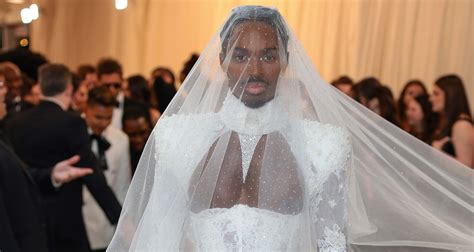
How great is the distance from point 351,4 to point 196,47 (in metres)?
2.39

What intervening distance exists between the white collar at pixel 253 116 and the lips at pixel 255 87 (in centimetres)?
7

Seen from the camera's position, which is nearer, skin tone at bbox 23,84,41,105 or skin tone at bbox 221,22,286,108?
skin tone at bbox 221,22,286,108

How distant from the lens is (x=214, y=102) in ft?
10.2

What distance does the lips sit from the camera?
9.73 ft

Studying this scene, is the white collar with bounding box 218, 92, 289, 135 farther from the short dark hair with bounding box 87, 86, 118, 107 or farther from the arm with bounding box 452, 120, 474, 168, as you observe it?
the short dark hair with bounding box 87, 86, 118, 107

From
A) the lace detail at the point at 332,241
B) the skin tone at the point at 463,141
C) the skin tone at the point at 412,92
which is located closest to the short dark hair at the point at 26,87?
the skin tone at the point at 412,92

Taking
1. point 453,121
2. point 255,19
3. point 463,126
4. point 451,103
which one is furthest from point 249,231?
point 451,103

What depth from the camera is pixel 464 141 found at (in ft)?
18.0

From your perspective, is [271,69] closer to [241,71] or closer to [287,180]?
[241,71]

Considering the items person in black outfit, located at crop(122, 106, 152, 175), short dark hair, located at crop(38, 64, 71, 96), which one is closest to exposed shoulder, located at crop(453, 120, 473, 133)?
person in black outfit, located at crop(122, 106, 152, 175)

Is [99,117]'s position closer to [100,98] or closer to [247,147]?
[100,98]

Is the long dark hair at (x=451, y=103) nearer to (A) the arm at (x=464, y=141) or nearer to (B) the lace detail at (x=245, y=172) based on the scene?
(A) the arm at (x=464, y=141)

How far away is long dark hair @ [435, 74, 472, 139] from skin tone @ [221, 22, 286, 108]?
2.92 meters

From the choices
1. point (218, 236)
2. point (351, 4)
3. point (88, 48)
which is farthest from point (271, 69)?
point (88, 48)
